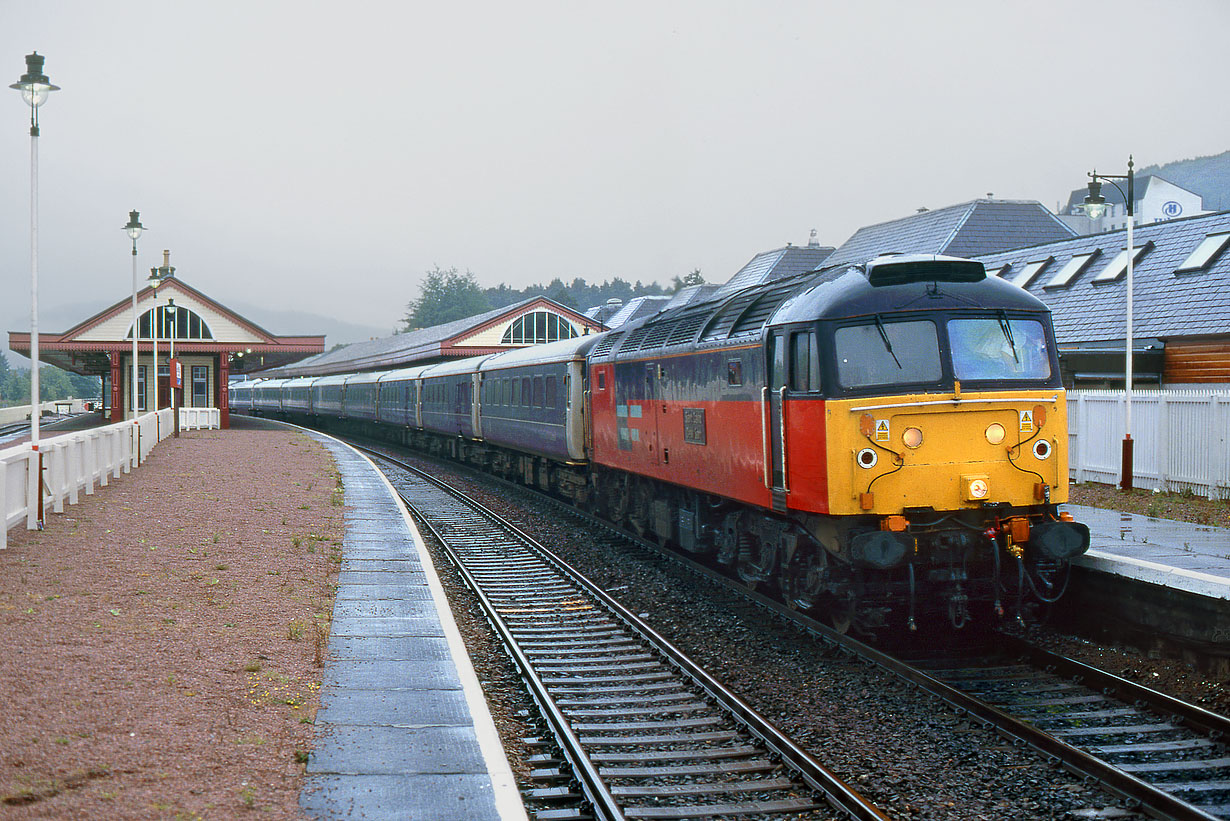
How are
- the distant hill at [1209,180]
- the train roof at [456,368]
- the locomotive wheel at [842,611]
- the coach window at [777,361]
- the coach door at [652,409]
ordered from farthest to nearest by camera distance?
the distant hill at [1209,180] < the train roof at [456,368] < the coach door at [652,409] < the coach window at [777,361] < the locomotive wheel at [842,611]

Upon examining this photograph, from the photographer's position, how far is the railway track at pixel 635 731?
6445mm

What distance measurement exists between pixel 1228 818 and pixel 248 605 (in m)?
8.59

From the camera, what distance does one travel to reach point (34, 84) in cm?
1720

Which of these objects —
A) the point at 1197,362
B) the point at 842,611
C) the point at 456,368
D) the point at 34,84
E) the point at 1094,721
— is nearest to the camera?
the point at 1094,721

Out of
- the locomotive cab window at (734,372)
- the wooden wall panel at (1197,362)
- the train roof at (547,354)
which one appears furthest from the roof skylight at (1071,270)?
the locomotive cab window at (734,372)

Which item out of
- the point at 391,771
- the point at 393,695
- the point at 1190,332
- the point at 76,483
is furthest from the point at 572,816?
the point at 1190,332

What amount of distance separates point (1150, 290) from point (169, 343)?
1631 inches

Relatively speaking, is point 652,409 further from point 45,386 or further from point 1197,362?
point 45,386

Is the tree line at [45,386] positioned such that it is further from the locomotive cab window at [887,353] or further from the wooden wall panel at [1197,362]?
the locomotive cab window at [887,353]

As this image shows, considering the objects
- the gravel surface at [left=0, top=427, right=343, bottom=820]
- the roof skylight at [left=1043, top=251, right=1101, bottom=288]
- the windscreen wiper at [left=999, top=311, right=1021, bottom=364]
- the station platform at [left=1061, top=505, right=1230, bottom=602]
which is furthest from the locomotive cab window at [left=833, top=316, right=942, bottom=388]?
the roof skylight at [left=1043, top=251, right=1101, bottom=288]

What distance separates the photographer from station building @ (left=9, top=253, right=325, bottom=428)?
4819 cm

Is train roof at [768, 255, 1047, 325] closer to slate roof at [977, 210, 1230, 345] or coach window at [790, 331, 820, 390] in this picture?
coach window at [790, 331, 820, 390]

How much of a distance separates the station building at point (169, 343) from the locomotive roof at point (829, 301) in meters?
38.8

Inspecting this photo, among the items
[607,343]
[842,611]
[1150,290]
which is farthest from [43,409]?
[842,611]
